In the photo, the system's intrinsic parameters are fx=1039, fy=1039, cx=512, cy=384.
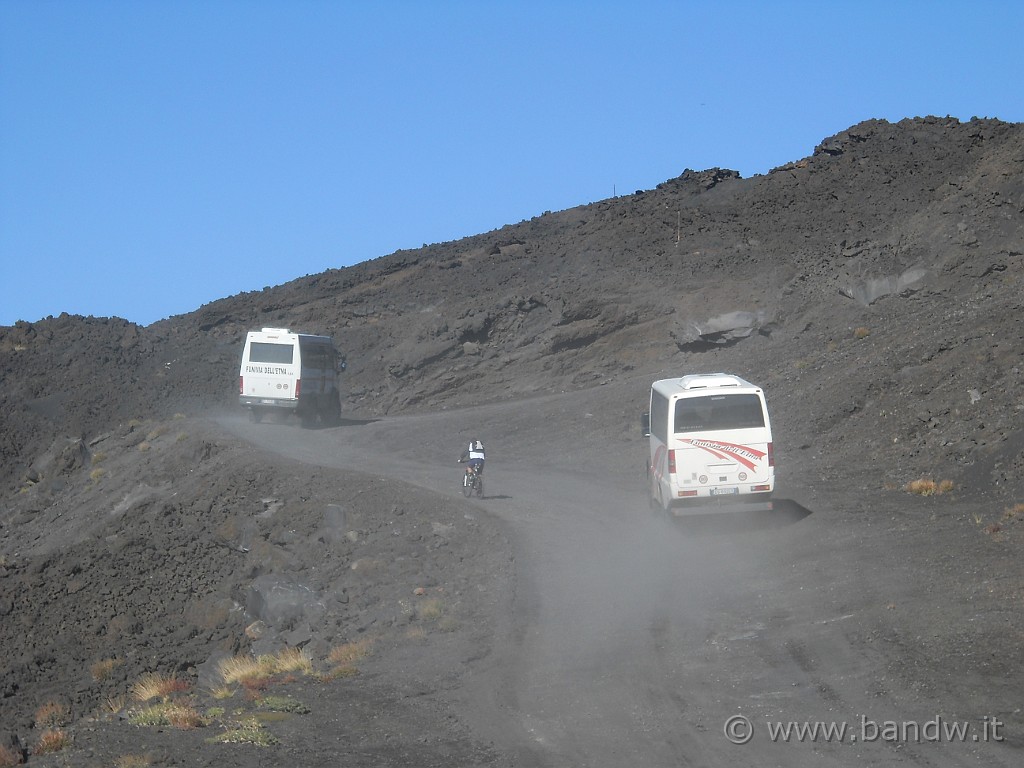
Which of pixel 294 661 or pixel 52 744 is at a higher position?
pixel 52 744

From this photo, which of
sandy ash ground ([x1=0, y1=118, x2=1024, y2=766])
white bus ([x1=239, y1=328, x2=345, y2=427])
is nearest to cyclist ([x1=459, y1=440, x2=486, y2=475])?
sandy ash ground ([x1=0, y1=118, x2=1024, y2=766])

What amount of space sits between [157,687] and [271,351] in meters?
23.1

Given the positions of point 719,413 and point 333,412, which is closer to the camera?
point 719,413

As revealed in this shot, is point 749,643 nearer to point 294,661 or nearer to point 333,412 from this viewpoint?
point 294,661

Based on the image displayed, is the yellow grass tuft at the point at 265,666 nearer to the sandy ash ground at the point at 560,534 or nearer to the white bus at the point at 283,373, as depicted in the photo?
the sandy ash ground at the point at 560,534

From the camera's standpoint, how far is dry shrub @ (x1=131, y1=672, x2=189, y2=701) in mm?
14430

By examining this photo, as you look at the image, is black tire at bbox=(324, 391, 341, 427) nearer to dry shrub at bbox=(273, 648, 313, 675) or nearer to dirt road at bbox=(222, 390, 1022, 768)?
dirt road at bbox=(222, 390, 1022, 768)

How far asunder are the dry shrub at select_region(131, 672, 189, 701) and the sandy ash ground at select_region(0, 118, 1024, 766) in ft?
1.02

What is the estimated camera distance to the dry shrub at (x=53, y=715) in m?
15.9

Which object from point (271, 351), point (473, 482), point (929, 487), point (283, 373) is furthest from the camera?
point (283, 373)

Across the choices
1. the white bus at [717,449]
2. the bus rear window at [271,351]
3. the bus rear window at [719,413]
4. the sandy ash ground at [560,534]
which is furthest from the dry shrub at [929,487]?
the bus rear window at [271,351]

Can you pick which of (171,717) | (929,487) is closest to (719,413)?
(929,487)

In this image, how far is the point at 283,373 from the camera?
37.4 m

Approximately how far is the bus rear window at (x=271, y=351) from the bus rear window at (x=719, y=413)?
21453 millimetres
